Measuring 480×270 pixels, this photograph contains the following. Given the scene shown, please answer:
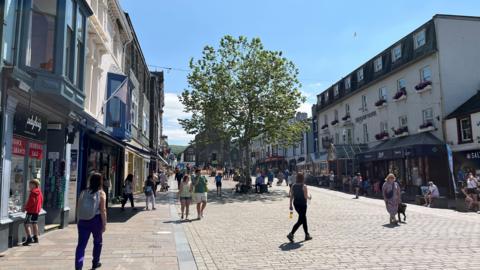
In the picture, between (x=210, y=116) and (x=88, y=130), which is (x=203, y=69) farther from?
(x=88, y=130)

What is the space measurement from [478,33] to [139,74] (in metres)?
22.2

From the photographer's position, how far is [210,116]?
93.1 ft

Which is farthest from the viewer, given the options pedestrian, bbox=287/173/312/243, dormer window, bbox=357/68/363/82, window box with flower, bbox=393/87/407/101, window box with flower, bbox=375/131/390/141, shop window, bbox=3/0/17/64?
dormer window, bbox=357/68/363/82

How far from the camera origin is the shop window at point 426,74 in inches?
1020

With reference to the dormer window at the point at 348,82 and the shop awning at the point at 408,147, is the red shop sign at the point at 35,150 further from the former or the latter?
the dormer window at the point at 348,82

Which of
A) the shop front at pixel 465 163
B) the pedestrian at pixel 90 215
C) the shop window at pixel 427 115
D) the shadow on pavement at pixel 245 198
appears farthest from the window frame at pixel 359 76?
the pedestrian at pixel 90 215

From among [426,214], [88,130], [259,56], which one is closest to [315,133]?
[259,56]

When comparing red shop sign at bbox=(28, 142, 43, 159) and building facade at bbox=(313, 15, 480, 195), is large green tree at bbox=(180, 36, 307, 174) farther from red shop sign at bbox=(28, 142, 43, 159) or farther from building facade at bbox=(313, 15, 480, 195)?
red shop sign at bbox=(28, 142, 43, 159)

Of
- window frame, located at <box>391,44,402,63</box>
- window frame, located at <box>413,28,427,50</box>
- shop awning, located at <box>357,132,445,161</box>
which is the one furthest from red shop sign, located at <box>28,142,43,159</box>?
window frame, located at <box>391,44,402,63</box>

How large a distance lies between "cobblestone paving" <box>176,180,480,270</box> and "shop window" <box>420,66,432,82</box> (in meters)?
13.2

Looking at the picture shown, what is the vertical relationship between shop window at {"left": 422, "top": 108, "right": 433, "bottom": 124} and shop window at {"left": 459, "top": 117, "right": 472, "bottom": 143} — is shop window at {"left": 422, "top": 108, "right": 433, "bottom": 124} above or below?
above

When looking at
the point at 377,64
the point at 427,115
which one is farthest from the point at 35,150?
the point at 377,64

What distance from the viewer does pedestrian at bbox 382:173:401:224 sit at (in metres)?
12.8

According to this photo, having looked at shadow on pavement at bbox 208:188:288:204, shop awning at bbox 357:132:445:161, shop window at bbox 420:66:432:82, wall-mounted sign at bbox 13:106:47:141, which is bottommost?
shadow on pavement at bbox 208:188:288:204
